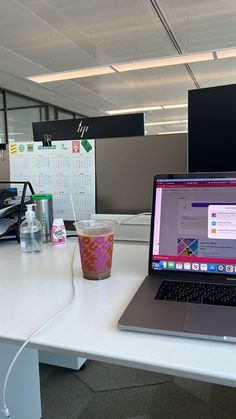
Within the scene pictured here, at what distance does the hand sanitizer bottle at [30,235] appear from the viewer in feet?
3.77

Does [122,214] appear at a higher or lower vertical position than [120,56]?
lower

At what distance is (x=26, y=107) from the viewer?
6941 mm

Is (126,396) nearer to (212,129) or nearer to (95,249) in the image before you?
(95,249)

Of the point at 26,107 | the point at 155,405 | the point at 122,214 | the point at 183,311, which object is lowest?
the point at 155,405

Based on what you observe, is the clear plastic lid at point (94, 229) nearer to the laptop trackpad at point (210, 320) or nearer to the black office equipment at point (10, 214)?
the laptop trackpad at point (210, 320)

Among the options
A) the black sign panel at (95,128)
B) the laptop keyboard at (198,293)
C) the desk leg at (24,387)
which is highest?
the black sign panel at (95,128)

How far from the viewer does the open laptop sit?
0.71 metres

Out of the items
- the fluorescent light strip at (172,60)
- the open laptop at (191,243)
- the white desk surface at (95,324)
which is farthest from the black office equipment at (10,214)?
the fluorescent light strip at (172,60)

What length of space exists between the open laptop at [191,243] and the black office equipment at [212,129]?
0.58 ft

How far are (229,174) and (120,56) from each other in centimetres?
452

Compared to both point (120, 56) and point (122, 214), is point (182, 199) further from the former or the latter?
point (120, 56)

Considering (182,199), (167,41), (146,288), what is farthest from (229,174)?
(167,41)

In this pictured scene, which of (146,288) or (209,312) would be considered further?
(146,288)

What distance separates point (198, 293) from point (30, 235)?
65cm
